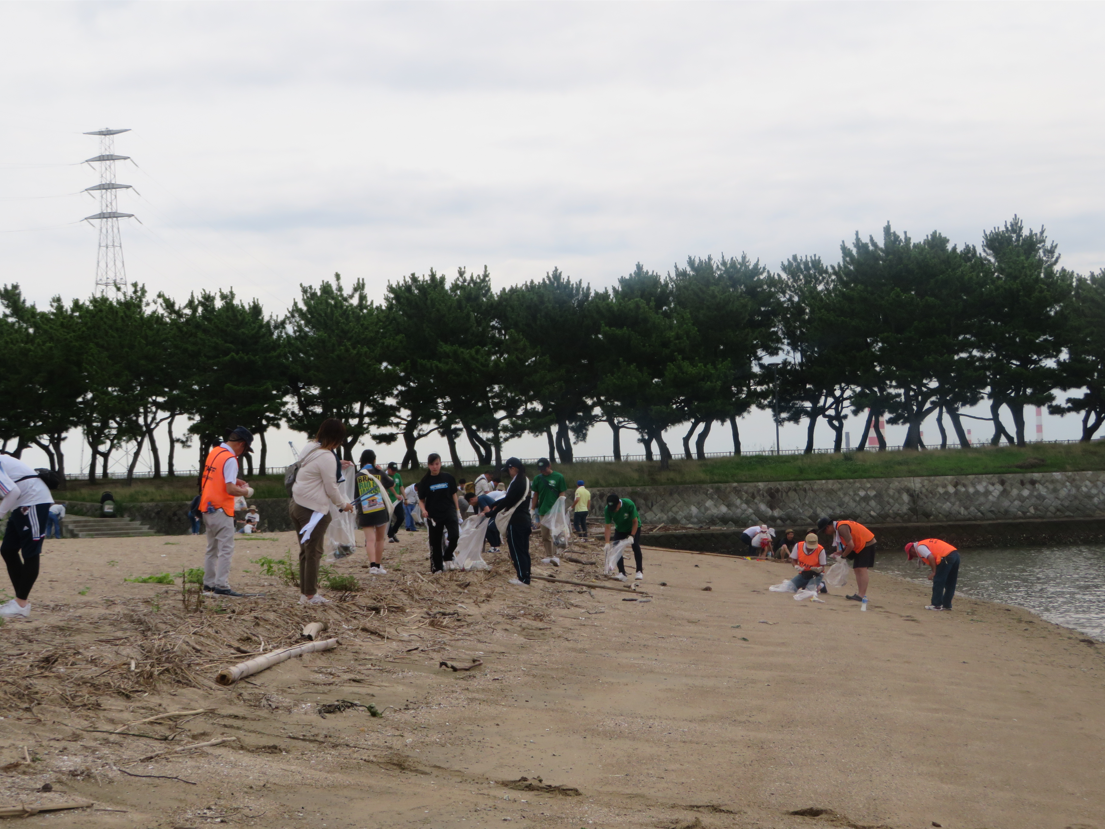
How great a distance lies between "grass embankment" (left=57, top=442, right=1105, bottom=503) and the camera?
134 feet

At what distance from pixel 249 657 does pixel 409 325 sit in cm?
3980

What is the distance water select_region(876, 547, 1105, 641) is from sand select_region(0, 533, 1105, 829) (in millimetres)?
5880

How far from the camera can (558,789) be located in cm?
429

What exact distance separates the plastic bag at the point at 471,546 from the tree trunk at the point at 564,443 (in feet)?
111

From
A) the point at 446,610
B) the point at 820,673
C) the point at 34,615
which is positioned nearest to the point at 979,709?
the point at 820,673

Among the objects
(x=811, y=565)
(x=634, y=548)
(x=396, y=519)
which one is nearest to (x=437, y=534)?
(x=634, y=548)

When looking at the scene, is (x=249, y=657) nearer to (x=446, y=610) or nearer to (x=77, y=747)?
(x=77, y=747)

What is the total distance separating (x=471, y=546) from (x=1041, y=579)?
14172 mm

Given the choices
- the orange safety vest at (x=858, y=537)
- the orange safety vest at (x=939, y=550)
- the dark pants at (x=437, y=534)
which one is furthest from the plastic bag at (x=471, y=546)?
the orange safety vest at (x=939, y=550)

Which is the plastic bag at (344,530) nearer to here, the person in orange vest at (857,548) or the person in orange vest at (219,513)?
the person in orange vest at (219,513)

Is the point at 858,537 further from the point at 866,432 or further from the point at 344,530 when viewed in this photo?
the point at 866,432

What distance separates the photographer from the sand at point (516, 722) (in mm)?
3936

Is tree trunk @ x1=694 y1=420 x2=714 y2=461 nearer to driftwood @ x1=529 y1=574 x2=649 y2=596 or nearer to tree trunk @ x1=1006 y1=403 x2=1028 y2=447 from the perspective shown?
tree trunk @ x1=1006 y1=403 x2=1028 y2=447

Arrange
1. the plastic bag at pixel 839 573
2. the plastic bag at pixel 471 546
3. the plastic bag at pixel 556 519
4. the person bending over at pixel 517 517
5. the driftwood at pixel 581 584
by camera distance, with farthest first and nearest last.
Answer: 1. the plastic bag at pixel 556 519
2. the plastic bag at pixel 839 573
3. the driftwood at pixel 581 584
4. the plastic bag at pixel 471 546
5. the person bending over at pixel 517 517
